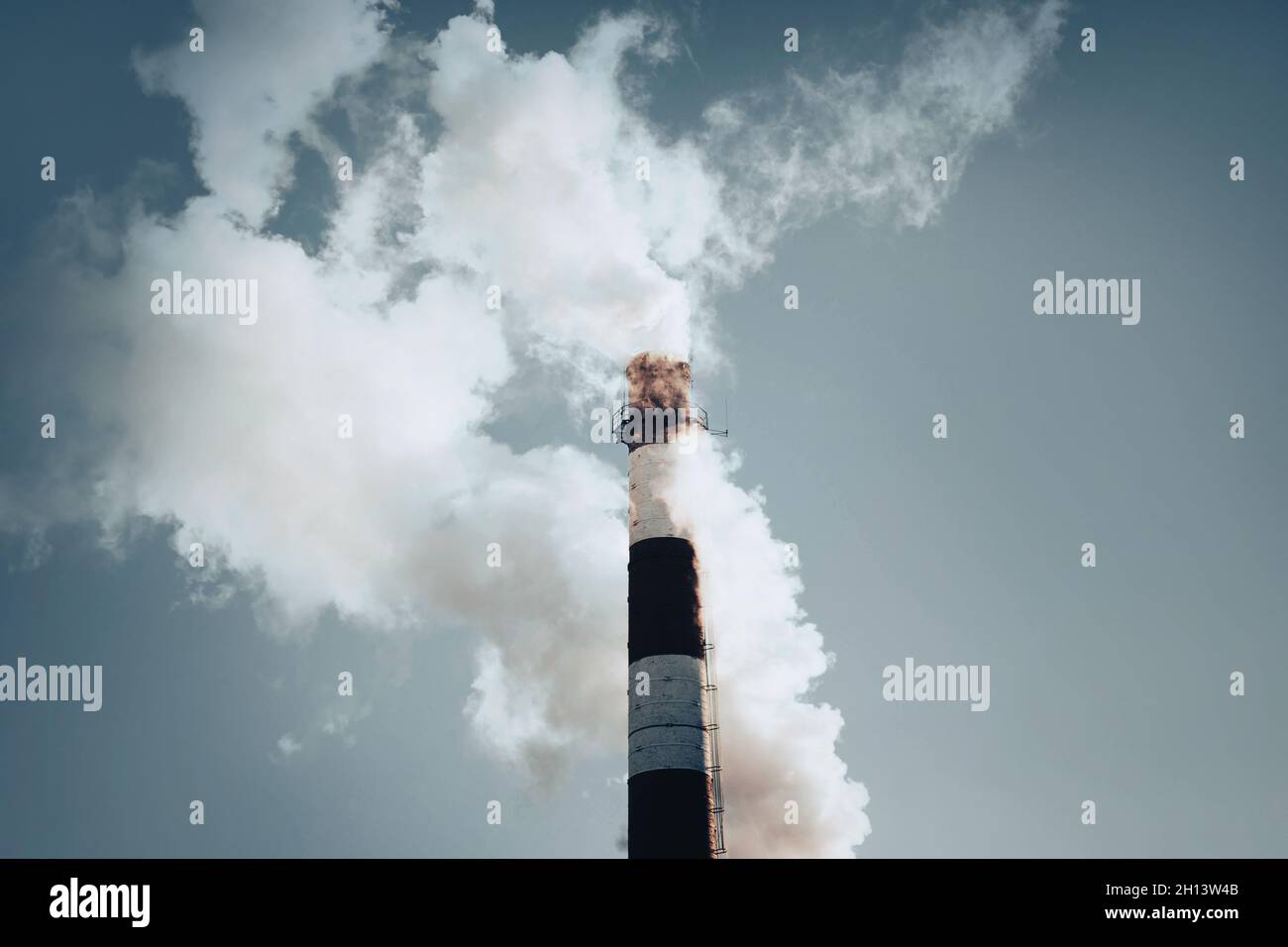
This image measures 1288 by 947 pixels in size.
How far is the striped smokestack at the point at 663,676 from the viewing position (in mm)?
37438

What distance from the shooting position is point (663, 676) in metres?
39.1

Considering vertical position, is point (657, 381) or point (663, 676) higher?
point (657, 381)

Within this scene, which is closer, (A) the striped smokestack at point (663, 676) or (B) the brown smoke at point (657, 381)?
(A) the striped smokestack at point (663, 676)

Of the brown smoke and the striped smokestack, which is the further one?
the brown smoke

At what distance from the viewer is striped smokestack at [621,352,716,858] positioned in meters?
37.4

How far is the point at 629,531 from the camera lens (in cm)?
4269

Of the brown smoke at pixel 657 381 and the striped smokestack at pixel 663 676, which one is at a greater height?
the brown smoke at pixel 657 381

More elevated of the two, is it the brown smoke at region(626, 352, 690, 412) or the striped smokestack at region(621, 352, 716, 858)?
the brown smoke at region(626, 352, 690, 412)

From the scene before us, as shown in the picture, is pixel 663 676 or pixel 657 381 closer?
pixel 663 676
